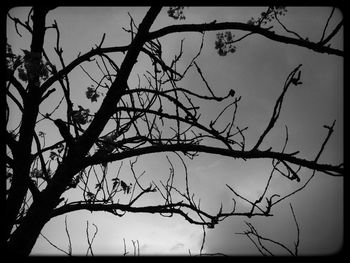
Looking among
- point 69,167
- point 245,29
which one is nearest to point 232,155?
point 245,29

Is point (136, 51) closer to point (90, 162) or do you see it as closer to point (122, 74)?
point (122, 74)

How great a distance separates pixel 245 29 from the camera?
340 centimetres

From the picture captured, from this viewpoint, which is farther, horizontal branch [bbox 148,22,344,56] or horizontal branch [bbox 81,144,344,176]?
horizontal branch [bbox 148,22,344,56]

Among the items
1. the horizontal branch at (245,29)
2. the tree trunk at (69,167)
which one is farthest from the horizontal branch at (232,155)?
the horizontal branch at (245,29)

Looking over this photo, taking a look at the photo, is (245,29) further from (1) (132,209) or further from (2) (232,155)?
(1) (132,209)

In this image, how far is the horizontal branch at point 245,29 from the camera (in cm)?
294

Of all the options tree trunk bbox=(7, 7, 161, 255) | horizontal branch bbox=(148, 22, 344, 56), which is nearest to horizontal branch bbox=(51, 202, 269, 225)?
tree trunk bbox=(7, 7, 161, 255)

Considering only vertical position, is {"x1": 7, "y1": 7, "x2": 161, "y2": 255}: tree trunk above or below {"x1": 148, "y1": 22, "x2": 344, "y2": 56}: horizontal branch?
below

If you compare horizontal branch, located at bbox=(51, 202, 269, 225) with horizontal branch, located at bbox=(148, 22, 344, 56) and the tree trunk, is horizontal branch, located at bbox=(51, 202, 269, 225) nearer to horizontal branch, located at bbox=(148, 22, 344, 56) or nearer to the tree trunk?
the tree trunk

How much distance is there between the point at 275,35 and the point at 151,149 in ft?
5.82

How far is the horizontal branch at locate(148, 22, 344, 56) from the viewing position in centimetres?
294

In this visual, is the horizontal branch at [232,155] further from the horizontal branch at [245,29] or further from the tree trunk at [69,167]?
the horizontal branch at [245,29]

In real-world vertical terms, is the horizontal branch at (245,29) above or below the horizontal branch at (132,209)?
above

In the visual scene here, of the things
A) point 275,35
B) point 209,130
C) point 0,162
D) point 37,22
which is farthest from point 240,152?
point 37,22
